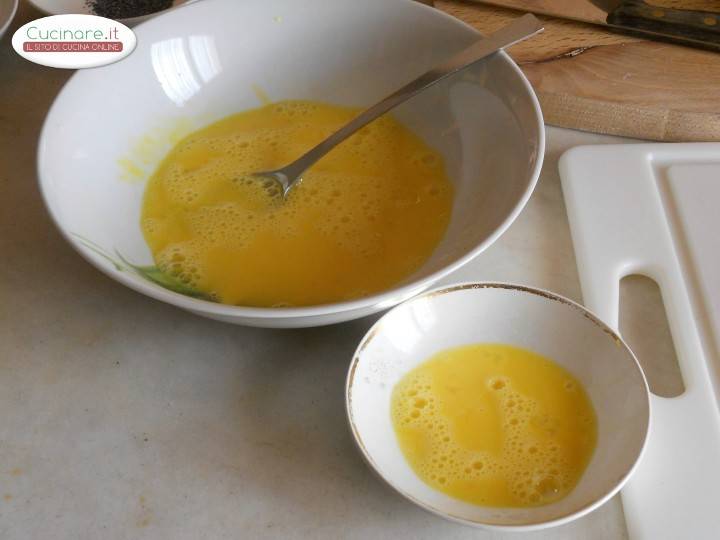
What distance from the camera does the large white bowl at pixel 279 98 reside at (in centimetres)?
68

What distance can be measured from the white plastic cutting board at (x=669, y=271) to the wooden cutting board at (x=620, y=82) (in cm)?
4

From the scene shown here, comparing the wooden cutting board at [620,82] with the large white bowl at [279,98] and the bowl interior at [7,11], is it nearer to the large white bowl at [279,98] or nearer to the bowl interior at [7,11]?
the large white bowl at [279,98]

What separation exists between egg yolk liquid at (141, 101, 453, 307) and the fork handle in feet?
0.06

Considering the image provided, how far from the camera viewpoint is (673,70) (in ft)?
3.24

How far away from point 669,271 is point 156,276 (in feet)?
1.70

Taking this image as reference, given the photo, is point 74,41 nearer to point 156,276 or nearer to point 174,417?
point 156,276

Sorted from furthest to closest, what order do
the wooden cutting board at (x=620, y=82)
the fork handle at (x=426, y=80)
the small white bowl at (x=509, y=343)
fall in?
1. the wooden cutting board at (x=620, y=82)
2. the fork handle at (x=426, y=80)
3. the small white bowl at (x=509, y=343)

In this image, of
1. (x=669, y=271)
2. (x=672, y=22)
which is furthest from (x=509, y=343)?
(x=672, y=22)

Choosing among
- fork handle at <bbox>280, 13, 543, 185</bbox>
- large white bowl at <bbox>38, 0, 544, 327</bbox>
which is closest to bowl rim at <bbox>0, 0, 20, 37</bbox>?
large white bowl at <bbox>38, 0, 544, 327</bbox>

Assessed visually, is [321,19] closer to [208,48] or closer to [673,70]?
[208,48]

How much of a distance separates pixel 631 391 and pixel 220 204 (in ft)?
1.46

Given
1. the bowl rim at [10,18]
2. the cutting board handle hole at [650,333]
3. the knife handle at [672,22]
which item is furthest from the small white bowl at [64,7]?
the cutting board handle hole at [650,333]

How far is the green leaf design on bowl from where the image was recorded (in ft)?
2.19

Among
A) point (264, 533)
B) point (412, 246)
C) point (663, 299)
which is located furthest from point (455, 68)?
point (264, 533)
